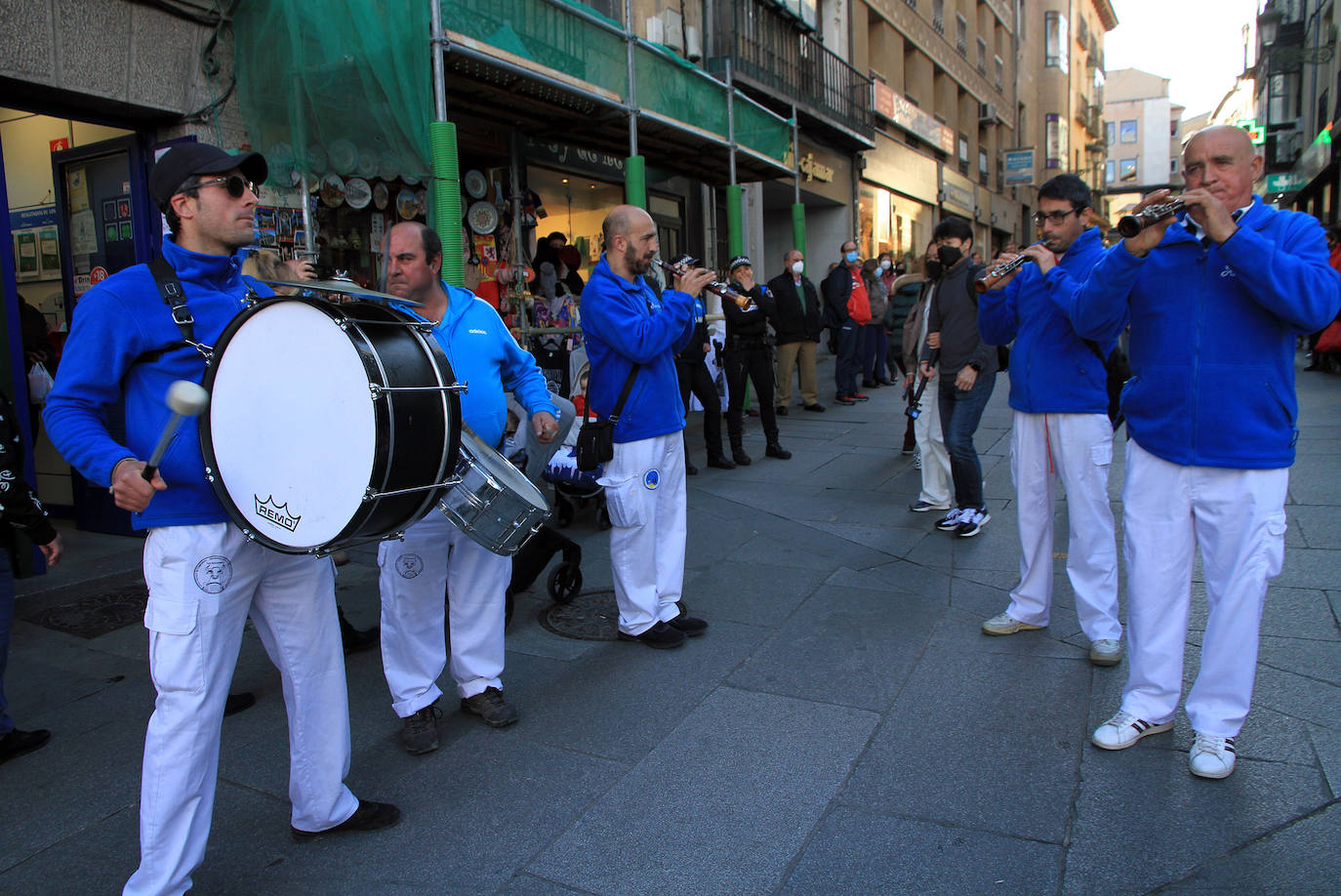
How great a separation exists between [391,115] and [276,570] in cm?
418

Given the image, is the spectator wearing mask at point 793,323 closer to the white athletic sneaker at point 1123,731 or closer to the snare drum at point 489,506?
the white athletic sneaker at point 1123,731

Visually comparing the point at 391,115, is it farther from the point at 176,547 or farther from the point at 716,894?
the point at 716,894

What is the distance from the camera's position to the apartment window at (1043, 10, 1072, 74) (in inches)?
1499

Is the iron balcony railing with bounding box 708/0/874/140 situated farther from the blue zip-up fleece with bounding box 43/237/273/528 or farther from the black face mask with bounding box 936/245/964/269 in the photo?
the blue zip-up fleece with bounding box 43/237/273/528

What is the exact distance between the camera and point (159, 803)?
2.24 meters

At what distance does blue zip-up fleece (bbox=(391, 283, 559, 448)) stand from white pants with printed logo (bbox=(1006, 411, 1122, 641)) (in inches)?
86.0

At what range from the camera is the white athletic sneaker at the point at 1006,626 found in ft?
14.0

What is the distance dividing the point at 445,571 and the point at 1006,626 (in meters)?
2.56

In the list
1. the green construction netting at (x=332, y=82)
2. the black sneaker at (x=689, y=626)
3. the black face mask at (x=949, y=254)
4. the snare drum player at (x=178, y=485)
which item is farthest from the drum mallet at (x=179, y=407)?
the black face mask at (x=949, y=254)

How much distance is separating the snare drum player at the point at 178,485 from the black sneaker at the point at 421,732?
35.3 inches

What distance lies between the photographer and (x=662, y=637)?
423 cm

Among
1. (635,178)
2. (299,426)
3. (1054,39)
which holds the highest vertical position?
(1054,39)

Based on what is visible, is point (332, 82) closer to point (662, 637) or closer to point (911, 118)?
point (662, 637)

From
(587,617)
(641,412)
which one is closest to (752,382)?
(587,617)
